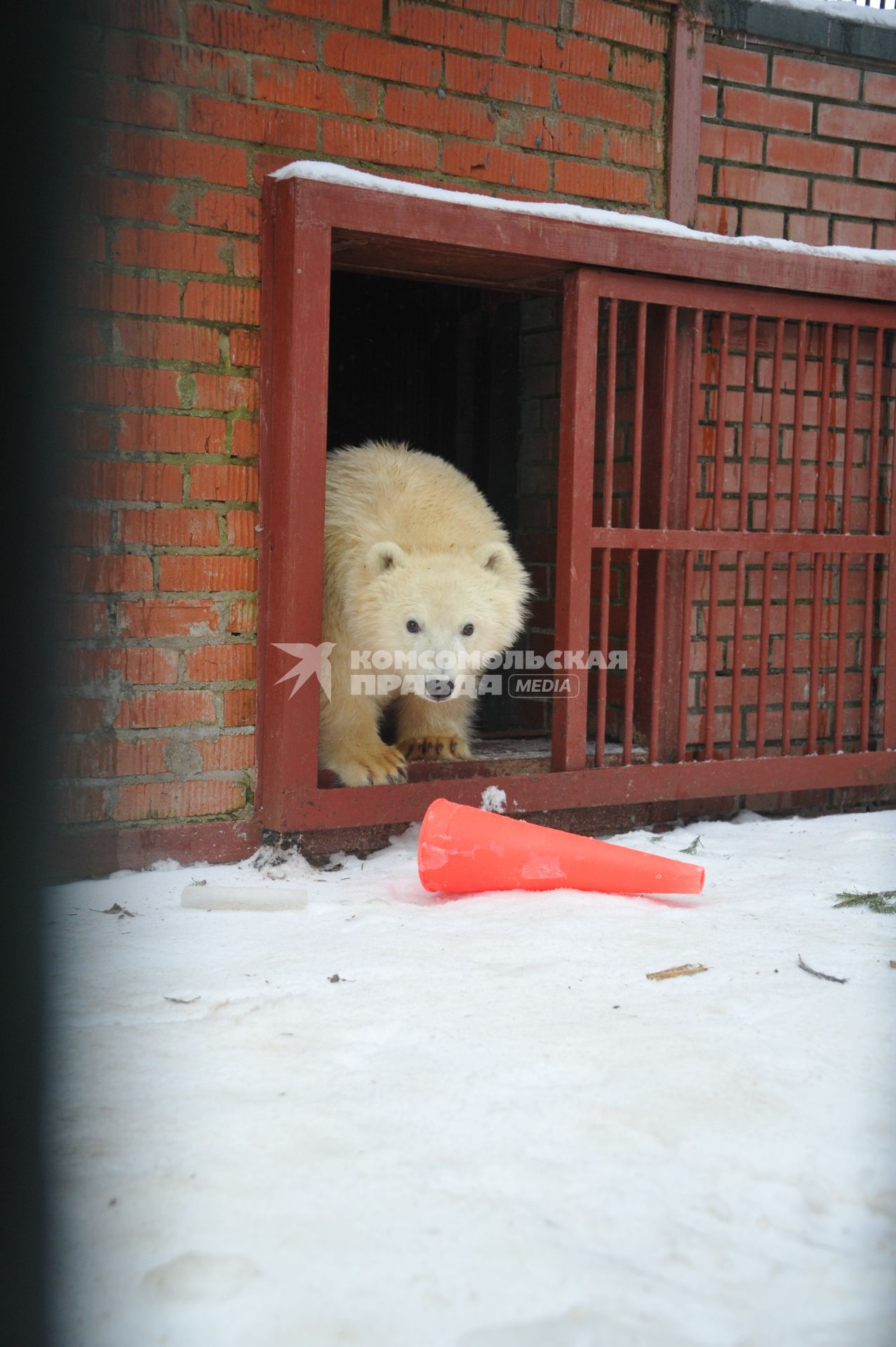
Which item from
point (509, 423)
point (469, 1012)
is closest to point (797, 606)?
point (509, 423)

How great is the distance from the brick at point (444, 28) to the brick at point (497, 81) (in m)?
0.04

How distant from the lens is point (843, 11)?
13.2ft

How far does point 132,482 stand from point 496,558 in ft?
4.31

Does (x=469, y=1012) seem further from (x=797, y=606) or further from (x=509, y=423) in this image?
(x=509, y=423)

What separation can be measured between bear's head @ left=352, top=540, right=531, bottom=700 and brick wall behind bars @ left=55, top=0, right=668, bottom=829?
574 mm

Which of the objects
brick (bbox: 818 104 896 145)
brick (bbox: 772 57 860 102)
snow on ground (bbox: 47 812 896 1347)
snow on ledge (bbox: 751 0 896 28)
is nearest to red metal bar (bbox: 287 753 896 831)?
snow on ground (bbox: 47 812 896 1347)

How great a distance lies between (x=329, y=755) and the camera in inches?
145

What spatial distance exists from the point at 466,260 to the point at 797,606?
1786 millimetres

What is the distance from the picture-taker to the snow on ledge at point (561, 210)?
119 inches

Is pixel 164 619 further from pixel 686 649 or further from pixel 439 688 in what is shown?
pixel 686 649

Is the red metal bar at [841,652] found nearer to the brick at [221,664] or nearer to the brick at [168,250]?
the brick at [221,664]

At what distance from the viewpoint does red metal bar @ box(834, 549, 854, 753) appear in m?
4.06

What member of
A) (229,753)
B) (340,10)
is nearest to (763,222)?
(340,10)

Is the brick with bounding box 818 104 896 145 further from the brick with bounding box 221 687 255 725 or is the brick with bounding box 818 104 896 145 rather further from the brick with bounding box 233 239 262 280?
the brick with bounding box 221 687 255 725
